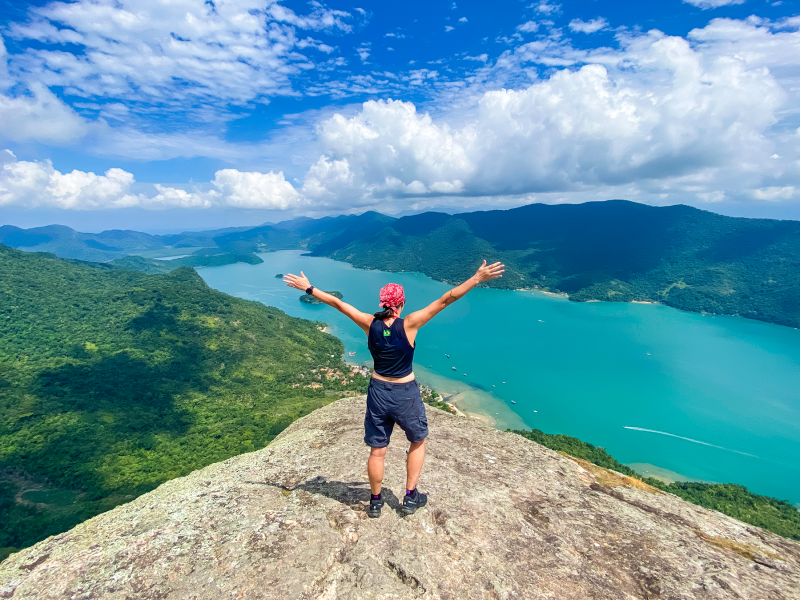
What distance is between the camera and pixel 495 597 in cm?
361

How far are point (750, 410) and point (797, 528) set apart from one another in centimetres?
3872

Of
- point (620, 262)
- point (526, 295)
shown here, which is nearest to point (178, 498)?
point (526, 295)

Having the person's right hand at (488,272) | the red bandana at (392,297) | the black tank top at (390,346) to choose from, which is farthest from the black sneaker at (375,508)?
the person's right hand at (488,272)

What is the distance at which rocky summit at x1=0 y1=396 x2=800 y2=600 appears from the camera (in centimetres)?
371

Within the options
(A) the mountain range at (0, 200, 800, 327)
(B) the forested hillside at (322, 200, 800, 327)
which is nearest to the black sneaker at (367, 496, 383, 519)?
(B) the forested hillside at (322, 200, 800, 327)

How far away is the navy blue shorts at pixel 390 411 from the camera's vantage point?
4215 millimetres

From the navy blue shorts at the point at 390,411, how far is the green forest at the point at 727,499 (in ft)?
91.1

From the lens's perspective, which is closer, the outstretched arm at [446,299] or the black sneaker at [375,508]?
the outstretched arm at [446,299]

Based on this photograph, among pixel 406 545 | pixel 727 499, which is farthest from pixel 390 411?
pixel 727 499

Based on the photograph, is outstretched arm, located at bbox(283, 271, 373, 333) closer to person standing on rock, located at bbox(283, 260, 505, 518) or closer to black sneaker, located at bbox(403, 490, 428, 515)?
person standing on rock, located at bbox(283, 260, 505, 518)

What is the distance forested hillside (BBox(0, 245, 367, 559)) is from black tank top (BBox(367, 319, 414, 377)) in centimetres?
3336

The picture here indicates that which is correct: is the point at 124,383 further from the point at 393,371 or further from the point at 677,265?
the point at 677,265

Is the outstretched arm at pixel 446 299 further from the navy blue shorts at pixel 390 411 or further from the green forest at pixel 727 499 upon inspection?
the green forest at pixel 727 499

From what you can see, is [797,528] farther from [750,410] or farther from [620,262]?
[620,262]
